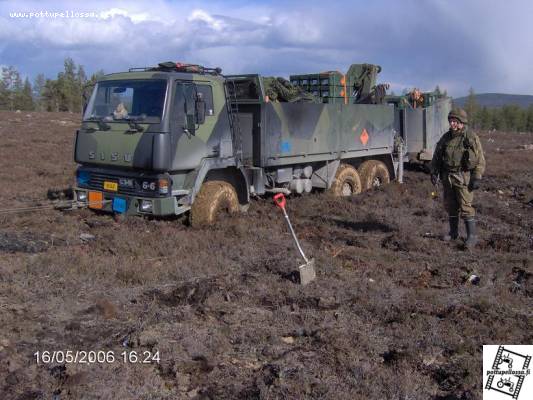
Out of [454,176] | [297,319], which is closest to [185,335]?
[297,319]

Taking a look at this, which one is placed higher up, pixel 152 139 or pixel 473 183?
pixel 152 139

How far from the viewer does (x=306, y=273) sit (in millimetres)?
6078

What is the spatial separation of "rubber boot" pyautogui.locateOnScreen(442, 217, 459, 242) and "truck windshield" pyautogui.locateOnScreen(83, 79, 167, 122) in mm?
4287

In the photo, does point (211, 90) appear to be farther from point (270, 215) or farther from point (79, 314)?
point (79, 314)

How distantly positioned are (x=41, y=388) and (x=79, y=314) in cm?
138

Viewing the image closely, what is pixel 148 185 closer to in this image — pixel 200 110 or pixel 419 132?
pixel 200 110

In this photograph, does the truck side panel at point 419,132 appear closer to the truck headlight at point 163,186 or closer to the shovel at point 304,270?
the truck headlight at point 163,186

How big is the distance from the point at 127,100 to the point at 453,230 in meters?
4.97

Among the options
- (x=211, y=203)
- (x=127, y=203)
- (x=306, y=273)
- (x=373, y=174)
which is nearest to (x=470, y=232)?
(x=306, y=273)

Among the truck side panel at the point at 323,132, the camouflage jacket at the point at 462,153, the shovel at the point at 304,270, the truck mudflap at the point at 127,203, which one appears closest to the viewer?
the shovel at the point at 304,270

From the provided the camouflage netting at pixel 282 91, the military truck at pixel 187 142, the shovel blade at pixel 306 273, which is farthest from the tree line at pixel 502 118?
the shovel blade at pixel 306 273

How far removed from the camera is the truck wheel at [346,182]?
38.0 ft

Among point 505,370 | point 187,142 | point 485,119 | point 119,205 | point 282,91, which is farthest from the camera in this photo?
point 485,119

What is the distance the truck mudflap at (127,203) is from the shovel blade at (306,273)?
2.48m
